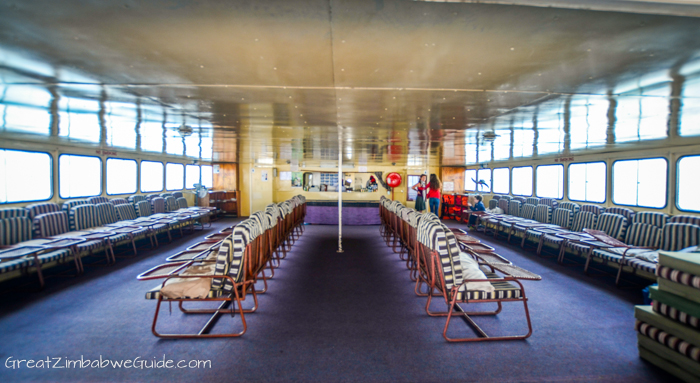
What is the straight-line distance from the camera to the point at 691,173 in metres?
5.87

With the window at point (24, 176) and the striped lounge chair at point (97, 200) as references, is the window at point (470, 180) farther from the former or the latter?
the window at point (24, 176)

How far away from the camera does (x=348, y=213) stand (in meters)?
11.8

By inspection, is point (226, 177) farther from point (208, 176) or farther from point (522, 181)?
point (522, 181)

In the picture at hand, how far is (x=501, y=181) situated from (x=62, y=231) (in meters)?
14.3

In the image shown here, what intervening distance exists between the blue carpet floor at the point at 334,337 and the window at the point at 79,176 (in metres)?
3.74

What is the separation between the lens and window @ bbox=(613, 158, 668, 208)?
643 cm

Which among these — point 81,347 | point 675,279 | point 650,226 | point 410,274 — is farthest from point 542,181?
point 81,347

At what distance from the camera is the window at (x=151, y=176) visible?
10406 mm

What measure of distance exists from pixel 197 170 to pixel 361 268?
36.8 feet

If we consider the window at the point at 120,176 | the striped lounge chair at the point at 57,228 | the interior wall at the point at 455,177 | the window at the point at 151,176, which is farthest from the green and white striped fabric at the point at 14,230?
the interior wall at the point at 455,177

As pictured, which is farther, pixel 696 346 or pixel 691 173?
pixel 691 173

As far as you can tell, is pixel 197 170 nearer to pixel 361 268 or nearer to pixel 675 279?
pixel 361 268

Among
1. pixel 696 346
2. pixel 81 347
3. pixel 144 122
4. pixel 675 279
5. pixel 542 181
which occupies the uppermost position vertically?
pixel 144 122

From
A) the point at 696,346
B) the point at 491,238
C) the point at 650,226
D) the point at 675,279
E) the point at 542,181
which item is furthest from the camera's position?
the point at 542,181
